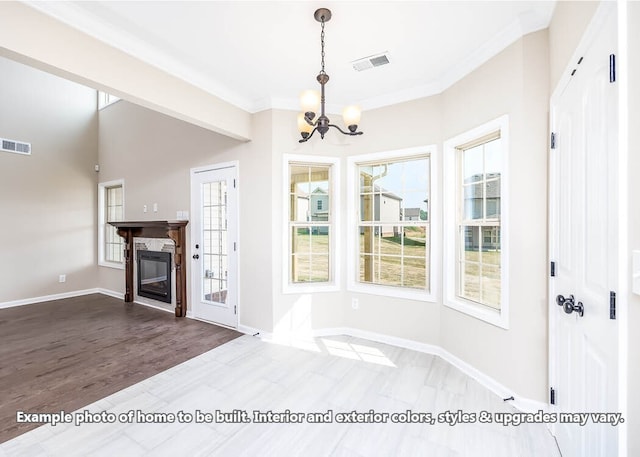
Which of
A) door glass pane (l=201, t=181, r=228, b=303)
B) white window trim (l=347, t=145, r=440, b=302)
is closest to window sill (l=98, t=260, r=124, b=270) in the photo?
door glass pane (l=201, t=181, r=228, b=303)

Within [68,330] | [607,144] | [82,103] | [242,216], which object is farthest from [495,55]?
[82,103]

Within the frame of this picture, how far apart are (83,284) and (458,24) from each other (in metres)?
7.19

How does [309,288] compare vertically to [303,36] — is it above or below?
below

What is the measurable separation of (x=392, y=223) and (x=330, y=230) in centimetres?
76

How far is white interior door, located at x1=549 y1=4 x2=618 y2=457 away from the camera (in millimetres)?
1131

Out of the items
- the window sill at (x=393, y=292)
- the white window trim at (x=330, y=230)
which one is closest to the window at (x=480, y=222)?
the window sill at (x=393, y=292)

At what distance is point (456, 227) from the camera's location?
2928 mm

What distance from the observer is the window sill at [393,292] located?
313 centimetres

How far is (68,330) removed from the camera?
12.3 ft

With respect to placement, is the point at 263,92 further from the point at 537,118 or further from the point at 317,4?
the point at 537,118

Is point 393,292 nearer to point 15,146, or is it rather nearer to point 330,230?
point 330,230

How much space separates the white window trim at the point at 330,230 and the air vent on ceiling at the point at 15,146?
4933 mm

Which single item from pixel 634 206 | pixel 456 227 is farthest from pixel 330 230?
pixel 634 206

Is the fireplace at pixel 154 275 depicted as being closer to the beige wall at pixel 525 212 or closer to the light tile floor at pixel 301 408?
the light tile floor at pixel 301 408
